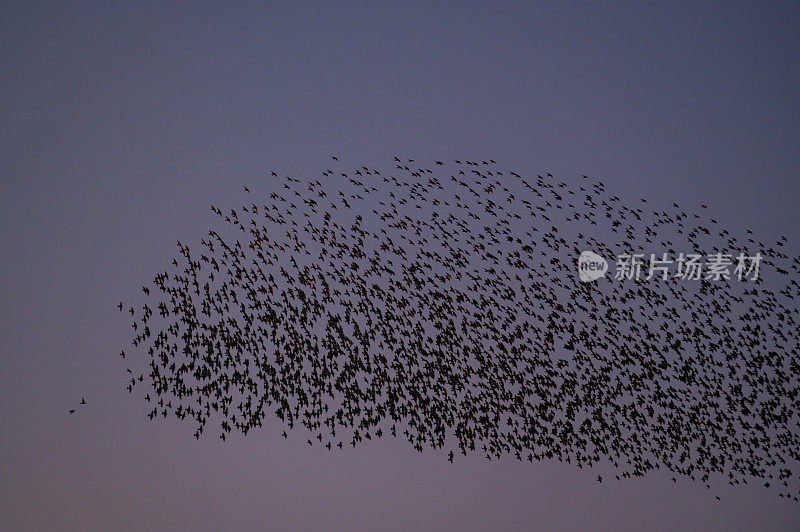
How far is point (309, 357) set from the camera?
55.2 ft

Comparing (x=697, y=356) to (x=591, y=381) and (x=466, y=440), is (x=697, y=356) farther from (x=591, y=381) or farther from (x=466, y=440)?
(x=466, y=440)

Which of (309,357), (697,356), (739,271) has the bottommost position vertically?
(309,357)

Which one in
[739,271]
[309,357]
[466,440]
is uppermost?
[739,271]

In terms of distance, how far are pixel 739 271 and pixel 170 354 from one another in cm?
1157

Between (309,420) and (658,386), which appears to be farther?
(658,386)

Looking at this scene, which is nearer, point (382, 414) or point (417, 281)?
point (382, 414)

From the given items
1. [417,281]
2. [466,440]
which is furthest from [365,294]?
[466,440]

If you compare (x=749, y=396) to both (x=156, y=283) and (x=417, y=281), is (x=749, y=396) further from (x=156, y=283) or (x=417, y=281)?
(x=156, y=283)

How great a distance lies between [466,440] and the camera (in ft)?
52.1

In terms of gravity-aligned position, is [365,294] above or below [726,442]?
above

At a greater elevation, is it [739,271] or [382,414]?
[739,271]

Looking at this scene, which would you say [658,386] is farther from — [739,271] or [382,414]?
[382,414]

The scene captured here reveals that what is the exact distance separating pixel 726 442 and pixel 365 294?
8112 millimetres

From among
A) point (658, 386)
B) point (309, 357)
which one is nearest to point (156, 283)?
point (309, 357)
